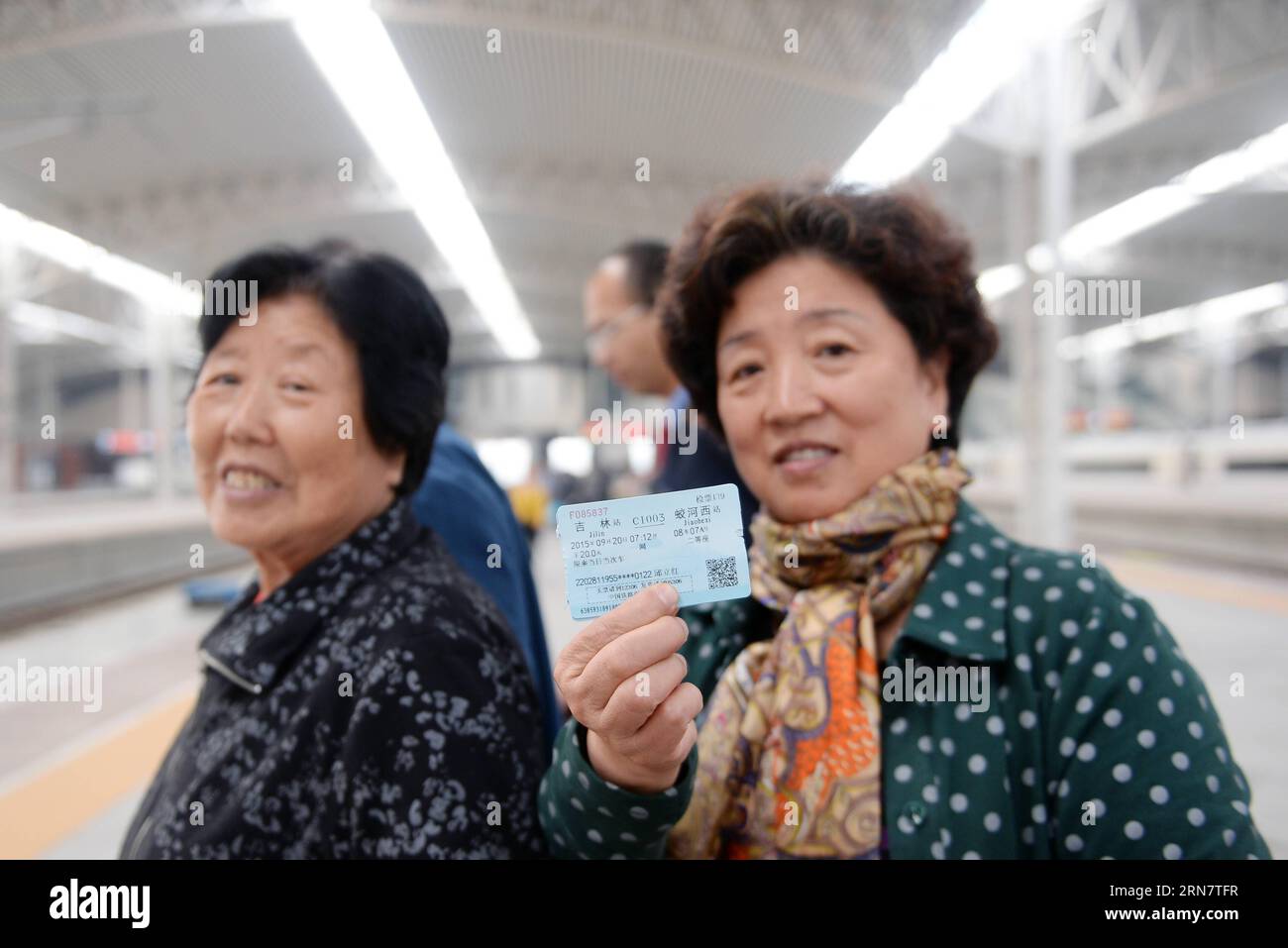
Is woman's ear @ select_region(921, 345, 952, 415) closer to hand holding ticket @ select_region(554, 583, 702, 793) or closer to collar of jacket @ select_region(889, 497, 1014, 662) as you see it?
collar of jacket @ select_region(889, 497, 1014, 662)

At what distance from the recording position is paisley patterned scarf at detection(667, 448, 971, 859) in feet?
3.13

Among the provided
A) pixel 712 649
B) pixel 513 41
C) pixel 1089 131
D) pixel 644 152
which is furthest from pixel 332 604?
pixel 644 152

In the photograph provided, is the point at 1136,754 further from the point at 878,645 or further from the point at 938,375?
the point at 938,375

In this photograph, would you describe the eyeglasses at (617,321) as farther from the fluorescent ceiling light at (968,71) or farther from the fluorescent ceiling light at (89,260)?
the fluorescent ceiling light at (968,71)

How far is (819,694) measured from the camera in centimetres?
100

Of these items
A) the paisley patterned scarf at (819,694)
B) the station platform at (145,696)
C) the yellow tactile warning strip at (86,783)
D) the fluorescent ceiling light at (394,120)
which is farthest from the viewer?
the fluorescent ceiling light at (394,120)

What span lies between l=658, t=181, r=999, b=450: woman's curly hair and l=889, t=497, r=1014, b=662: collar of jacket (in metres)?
0.14

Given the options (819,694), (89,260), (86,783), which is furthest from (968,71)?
(86,783)

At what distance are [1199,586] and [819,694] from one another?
6.05 metres

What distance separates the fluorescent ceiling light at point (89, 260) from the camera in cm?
159

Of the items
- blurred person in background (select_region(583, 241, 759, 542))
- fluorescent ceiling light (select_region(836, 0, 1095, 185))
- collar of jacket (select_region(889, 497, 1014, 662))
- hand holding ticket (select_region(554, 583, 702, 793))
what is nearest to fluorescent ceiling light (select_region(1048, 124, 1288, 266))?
fluorescent ceiling light (select_region(836, 0, 1095, 185))

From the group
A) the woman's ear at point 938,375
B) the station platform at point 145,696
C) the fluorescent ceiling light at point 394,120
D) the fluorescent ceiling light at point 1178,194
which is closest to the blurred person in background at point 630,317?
the station platform at point 145,696
